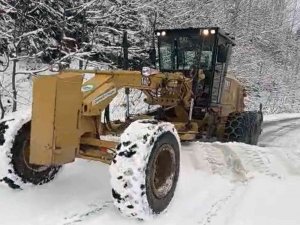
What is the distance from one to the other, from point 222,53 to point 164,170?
13.8 feet

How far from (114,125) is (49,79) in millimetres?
2283

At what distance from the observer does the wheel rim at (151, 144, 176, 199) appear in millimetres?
4824

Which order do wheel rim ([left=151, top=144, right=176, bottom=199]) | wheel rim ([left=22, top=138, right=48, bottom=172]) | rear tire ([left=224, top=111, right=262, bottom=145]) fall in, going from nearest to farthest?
wheel rim ([left=151, top=144, right=176, bottom=199]) < wheel rim ([left=22, top=138, right=48, bottom=172]) < rear tire ([left=224, top=111, right=262, bottom=145])

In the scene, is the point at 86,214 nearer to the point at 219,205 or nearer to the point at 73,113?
the point at 73,113

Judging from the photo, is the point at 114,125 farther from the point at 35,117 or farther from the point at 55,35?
the point at 55,35

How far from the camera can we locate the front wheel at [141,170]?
4312mm

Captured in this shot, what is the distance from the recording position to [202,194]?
5.46 meters

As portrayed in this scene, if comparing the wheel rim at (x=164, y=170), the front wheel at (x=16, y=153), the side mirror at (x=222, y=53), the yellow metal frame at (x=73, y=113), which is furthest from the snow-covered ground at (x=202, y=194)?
the side mirror at (x=222, y=53)

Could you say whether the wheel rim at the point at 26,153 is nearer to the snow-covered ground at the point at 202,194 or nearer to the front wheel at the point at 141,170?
the snow-covered ground at the point at 202,194

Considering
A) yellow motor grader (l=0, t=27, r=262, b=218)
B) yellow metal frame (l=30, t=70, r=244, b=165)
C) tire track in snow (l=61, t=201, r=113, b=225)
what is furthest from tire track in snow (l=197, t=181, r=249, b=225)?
yellow metal frame (l=30, t=70, r=244, b=165)

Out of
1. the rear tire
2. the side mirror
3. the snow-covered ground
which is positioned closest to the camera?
the snow-covered ground

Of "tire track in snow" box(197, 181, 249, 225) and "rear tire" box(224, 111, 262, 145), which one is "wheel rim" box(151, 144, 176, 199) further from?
"rear tire" box(224, 111, 262, 145)

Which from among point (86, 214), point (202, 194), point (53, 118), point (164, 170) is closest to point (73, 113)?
point (53, 118)

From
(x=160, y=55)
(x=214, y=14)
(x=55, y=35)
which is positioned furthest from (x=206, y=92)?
(x=214, y=14)
